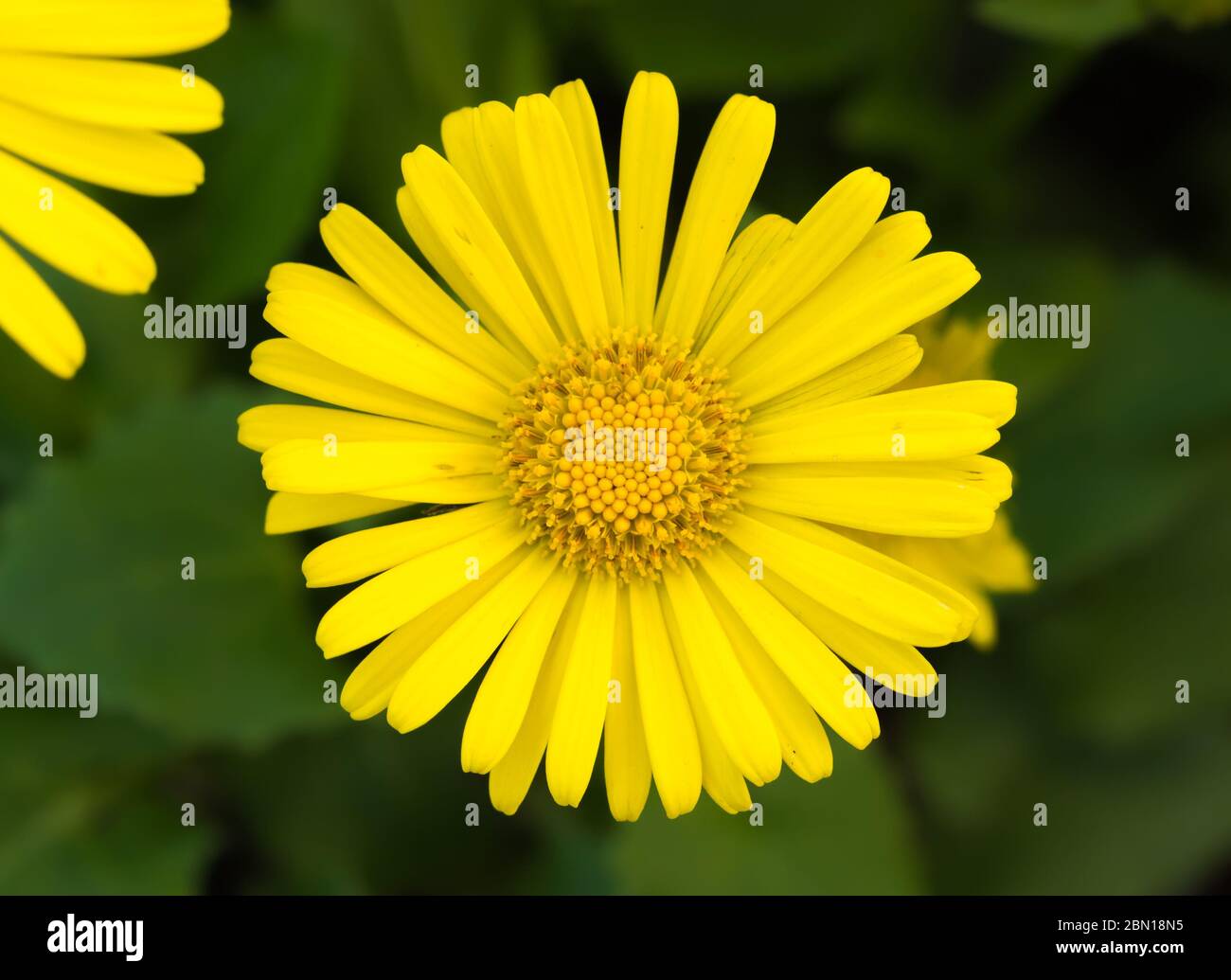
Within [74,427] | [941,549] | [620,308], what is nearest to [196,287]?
[74,427]

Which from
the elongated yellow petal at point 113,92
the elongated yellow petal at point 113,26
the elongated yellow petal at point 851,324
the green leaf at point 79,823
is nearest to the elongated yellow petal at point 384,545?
the elongated yellow petal at point 851,324

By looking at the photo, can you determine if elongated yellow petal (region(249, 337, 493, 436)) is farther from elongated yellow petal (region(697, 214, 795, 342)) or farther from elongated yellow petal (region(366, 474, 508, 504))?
elongated yellow petal (region(697, 214, 795, 342))

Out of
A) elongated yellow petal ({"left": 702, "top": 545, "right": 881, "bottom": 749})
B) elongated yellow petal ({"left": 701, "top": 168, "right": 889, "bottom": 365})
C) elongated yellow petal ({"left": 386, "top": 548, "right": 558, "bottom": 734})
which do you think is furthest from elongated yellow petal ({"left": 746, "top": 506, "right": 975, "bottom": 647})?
elongated yellow petal ({"left": 386, "top": 548, "right": 558, "bottom": 734})

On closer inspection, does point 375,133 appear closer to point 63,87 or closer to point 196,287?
point 196,287

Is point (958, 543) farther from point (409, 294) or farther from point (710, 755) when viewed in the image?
point (409, 294)

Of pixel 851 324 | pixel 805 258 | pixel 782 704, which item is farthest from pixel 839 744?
pixel 805 258
